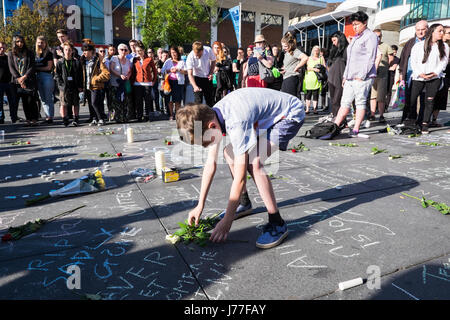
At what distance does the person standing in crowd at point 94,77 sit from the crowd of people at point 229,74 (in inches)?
0.9

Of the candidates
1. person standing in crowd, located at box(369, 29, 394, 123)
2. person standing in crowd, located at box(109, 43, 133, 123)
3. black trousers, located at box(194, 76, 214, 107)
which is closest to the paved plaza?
black trousers, located at box(194, 76, 214, 107)

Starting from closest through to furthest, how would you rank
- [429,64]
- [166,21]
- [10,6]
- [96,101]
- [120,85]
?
1. [429,64]
2. [96,101]
3. [120,85]
4. [10,6]
5. [166,21]

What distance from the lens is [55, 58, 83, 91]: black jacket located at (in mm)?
7555

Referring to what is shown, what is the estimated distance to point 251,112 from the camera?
2230 millimetres

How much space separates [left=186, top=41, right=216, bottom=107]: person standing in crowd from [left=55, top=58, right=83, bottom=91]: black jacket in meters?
2.62

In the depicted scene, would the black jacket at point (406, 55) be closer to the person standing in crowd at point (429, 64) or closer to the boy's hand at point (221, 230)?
the person standing in crowd at point (429, 64)

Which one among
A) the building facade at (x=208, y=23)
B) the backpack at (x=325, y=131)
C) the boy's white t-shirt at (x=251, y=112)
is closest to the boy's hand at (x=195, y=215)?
the boy's white t-shirt at (x=251, y=112)

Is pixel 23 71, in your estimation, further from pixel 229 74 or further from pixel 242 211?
pixel 242 211

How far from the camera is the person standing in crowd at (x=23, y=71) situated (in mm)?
7527

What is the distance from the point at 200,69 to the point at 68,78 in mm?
3008

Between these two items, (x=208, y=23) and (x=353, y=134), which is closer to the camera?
(x=353, y=134)

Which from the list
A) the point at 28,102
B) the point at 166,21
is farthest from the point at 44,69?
the point at 166,21

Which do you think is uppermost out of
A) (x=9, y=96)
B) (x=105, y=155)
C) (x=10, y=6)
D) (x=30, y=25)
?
(x=10, y=6)

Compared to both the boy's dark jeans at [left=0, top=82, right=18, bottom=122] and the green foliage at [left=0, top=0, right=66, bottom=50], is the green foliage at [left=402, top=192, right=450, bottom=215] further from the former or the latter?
the green foliage at [left=0, top=0, right=66, bottom=50]
